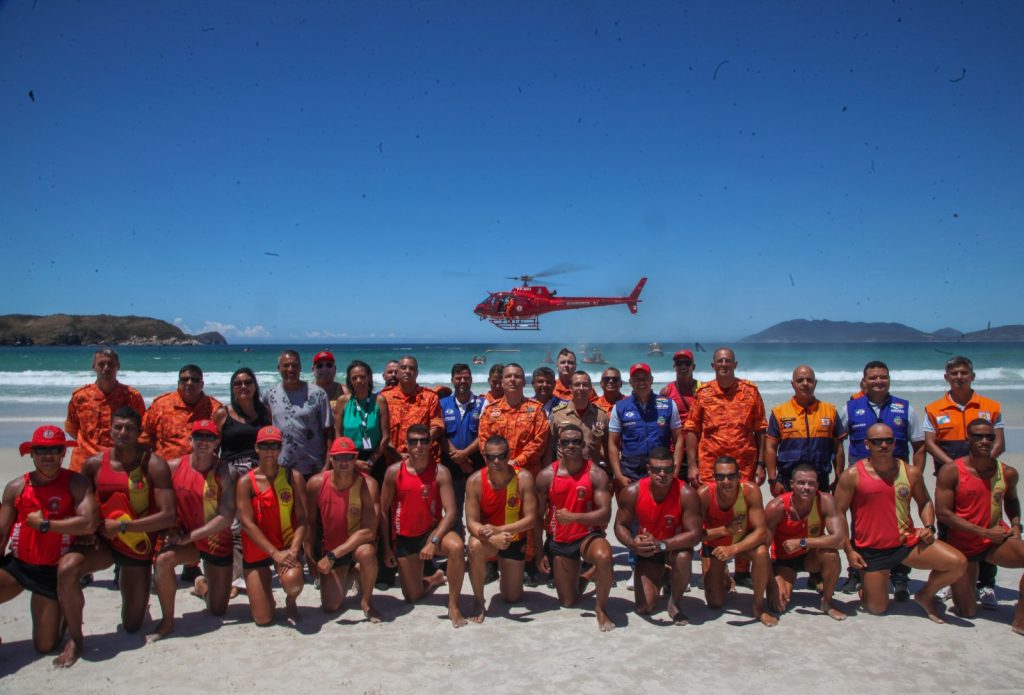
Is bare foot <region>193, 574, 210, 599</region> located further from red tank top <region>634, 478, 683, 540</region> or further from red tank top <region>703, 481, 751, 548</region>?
red tank top <region>703, 481, 751, 548</region>

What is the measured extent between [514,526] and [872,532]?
2.55 metres

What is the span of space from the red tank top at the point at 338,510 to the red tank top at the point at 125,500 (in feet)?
3.67

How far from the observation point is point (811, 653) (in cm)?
383

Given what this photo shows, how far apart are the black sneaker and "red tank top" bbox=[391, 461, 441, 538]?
3.27 m

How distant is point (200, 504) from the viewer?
4340mm

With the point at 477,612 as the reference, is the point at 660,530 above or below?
above

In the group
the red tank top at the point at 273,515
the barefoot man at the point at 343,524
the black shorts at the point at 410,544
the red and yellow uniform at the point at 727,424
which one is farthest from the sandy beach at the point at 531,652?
the red and yellow uniform at the point at 727,424

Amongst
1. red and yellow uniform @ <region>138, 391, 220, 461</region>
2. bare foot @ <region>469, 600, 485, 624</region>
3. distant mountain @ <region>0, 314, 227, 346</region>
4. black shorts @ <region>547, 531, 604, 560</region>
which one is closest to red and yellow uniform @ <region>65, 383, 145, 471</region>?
red and yellow uniform @ <region>138, 391, 220, 461</region>

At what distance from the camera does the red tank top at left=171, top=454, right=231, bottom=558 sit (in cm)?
433

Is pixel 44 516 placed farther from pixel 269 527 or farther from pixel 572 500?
pixel 572 500

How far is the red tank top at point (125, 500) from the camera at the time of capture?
13.3 feet

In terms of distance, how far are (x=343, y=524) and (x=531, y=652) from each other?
1.60 meters

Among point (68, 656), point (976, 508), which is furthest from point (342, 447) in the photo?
point (976, 508)

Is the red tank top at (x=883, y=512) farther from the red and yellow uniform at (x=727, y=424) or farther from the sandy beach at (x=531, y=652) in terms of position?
the red and yellow uniform at (x=727, y=424)
